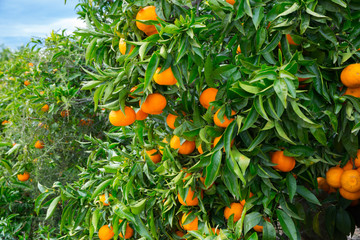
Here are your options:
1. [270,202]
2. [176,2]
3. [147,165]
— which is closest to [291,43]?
[176,2]

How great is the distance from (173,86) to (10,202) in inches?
67.8

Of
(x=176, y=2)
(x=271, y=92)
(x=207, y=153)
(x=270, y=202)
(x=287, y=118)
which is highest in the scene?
(x=176, y=2)

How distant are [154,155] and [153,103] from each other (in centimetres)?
37

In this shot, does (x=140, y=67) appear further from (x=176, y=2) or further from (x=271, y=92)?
(x=271, y=92)

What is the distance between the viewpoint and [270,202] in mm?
939

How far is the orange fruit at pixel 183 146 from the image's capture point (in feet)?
3.28

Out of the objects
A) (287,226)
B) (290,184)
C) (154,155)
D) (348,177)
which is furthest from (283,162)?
(154,155)

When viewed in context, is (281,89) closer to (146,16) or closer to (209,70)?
(209,70)

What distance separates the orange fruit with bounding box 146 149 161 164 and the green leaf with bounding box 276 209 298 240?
0.51m

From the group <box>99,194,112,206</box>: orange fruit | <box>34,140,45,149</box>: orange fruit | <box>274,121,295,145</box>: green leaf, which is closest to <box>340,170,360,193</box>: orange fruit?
<box>274,121,295,145</box>: green leaf

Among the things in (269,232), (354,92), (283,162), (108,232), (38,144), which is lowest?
(38,144)

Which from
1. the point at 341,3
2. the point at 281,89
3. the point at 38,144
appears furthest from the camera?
the point at 38,144

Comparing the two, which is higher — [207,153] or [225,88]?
[225,88]

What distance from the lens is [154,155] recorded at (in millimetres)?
1206
